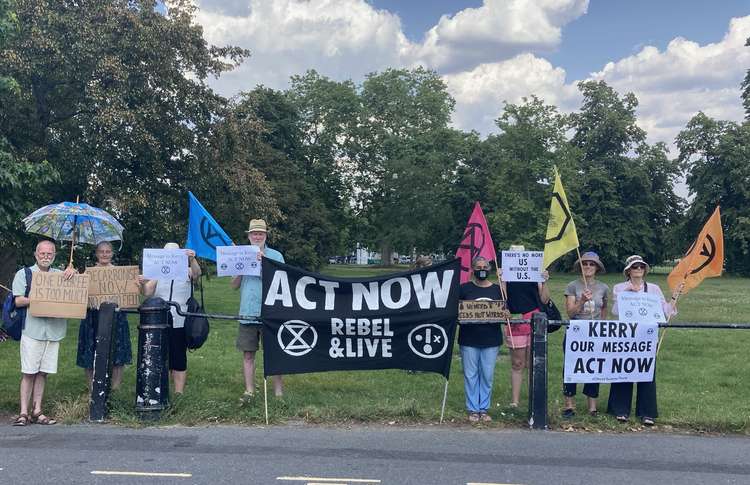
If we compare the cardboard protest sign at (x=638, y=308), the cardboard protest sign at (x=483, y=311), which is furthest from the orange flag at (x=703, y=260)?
the cardboard protest sign at (x=483, y=311)

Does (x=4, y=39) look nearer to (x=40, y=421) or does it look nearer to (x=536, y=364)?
(x=40, y=421)

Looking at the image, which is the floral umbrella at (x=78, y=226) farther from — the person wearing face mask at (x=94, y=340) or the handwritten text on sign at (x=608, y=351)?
the handwritten text on sign at (x=608, y=351)

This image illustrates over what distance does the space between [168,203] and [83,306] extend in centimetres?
1102

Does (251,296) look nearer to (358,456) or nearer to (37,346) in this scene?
(37,346)

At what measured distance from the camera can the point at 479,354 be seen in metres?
6.79

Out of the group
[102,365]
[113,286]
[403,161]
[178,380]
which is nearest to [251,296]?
[178,380]

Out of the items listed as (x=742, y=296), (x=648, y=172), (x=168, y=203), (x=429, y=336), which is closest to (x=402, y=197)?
(x=648, y=172)

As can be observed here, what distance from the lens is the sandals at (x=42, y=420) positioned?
21.0 feet

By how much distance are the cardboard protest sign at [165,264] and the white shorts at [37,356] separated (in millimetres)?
1192

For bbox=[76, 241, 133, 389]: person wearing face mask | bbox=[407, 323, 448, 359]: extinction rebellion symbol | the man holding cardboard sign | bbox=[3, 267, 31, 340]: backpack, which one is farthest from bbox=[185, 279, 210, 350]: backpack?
bbox=[407, 323, 448, 359]: extinction rebellion symbol

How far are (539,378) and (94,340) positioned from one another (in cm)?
472

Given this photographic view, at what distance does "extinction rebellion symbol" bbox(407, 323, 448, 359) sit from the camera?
682cm

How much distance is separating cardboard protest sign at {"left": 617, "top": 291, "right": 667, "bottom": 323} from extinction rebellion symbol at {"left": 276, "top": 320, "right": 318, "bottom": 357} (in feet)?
10.6

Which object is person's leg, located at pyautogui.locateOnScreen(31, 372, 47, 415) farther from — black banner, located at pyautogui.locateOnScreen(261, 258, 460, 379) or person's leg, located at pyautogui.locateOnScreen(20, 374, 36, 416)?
black banner, located at pyautogui.locateOnScreen(261, 258, 460, 379)
